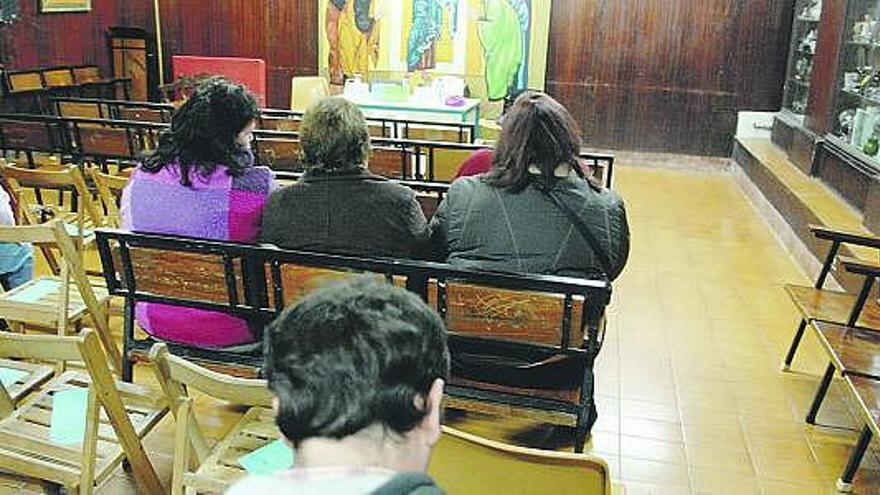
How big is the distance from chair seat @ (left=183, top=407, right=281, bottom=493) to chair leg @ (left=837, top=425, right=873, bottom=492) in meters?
1.91

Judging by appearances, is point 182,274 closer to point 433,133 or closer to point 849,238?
point 849,238

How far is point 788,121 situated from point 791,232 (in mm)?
1756

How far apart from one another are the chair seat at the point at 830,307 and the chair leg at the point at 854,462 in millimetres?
590

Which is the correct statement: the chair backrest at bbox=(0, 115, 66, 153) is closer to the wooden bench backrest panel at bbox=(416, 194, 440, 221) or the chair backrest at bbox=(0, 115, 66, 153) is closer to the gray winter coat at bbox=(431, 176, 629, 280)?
the wooden bench backrest panel at bbox=(416, 194, 440, 221)

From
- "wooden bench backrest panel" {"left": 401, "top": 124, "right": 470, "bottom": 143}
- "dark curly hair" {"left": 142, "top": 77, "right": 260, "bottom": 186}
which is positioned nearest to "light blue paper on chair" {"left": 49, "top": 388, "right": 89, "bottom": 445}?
"dark curly hair" {"left": 142, "top": 77, "right": 260, "bottom": 186}

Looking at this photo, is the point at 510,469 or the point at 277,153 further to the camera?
the point at 277,153

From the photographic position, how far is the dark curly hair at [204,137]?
2.53m

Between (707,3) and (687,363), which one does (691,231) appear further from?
(707,3)

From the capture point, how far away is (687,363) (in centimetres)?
361

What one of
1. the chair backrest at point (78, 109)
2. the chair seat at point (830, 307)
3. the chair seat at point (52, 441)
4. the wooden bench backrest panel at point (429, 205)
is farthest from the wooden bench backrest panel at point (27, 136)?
the chair seat at point (830, 307)

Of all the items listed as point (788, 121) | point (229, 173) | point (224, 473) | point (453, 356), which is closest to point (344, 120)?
point (229, 173)

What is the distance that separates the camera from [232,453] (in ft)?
6.65

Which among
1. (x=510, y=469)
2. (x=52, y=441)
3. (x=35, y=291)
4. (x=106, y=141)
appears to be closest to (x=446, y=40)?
(x=106, y=141)

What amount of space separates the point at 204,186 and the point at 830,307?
98.5 inches
